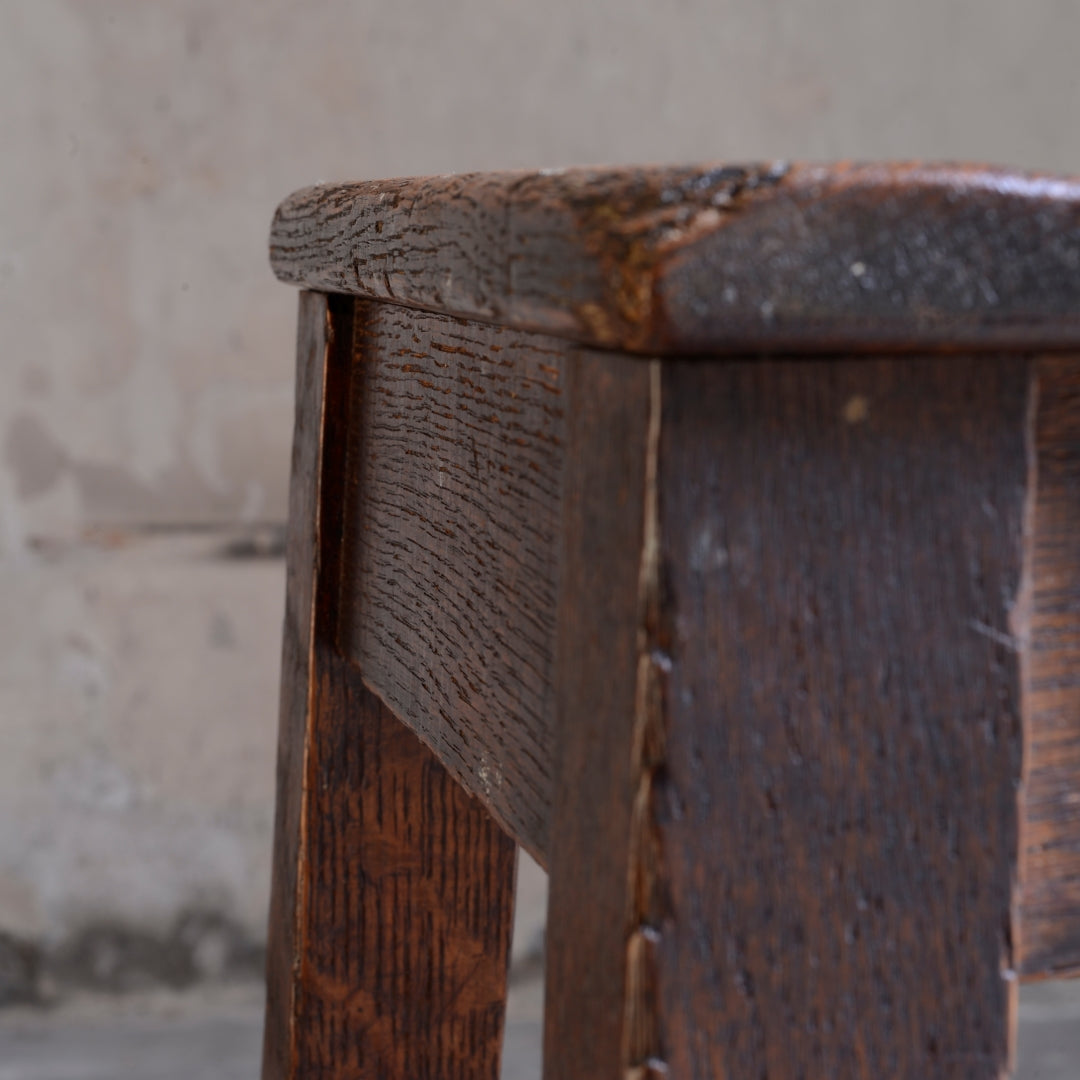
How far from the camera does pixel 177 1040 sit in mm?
2043

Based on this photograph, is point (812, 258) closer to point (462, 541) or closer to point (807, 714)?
point (807, 714)

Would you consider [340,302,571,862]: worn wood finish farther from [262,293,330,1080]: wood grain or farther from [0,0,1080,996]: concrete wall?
[0,0,1080,996]: concrete wall

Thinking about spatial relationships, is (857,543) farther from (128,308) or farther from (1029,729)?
(128,308)

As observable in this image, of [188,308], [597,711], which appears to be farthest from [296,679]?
[188,308]

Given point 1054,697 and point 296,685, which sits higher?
point 1054,697

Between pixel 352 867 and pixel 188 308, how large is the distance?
1.42 meters

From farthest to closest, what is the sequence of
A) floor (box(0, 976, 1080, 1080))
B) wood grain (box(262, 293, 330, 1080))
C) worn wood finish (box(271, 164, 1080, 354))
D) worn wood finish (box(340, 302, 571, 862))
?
floor (box(0, 976, 1080, 1080))
wood grain (box(262, 293, 330, 1080))
worn wood finish (box(340, 302, 571, 862))
worn wood finish (box(271, 164, 1080, 354))

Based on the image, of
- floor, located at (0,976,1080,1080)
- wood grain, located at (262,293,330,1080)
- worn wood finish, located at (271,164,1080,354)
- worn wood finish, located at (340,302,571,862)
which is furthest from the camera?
floor, located at (0,976,1080,1080)

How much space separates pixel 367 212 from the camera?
54 centimetres

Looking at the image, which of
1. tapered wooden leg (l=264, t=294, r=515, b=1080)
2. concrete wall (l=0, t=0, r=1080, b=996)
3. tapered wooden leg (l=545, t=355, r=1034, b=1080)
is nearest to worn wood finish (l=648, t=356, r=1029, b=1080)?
tapered wooden leg (l=545, t=355, r=1034, b=1080)

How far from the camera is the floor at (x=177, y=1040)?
1.96 metres

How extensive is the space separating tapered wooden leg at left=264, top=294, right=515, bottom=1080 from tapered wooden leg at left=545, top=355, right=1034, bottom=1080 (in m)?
0.40

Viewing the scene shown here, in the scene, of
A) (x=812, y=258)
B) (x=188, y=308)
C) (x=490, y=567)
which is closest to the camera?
(x=812, y=258)

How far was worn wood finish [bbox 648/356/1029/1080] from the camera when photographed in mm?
317
